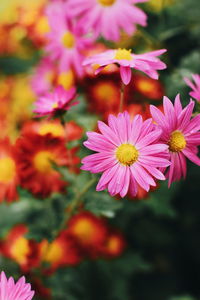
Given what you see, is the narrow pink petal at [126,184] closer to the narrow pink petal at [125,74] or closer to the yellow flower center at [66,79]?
the narrow pink petal at [125,74]

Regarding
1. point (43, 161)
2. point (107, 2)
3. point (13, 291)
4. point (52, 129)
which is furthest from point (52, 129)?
point (13, 291)

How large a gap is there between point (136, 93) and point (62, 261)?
0.50 metres

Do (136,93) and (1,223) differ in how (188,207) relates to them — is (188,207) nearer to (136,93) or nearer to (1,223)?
(136,93)

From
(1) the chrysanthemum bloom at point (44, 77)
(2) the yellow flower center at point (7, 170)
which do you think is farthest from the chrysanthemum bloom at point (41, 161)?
(1) the chrysanthemum bloom at point (44, 77)

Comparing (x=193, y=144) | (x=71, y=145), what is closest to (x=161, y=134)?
(x=193, y=144)

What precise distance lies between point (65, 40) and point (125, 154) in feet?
2.03

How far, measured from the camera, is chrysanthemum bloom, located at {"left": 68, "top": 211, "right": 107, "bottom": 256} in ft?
3.96

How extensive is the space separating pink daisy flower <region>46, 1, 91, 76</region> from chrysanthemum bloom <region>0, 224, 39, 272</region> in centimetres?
49

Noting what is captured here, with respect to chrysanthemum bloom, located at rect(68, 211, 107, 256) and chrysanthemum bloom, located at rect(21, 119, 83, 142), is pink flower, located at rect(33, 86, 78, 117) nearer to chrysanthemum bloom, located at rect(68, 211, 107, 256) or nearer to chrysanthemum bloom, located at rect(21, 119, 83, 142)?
chrysanthemum bloom, located at rect(21, 119, 83, 142)

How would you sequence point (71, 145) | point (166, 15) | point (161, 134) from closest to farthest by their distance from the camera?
point (161, 134) → point (71, 145) → point (166, 15)

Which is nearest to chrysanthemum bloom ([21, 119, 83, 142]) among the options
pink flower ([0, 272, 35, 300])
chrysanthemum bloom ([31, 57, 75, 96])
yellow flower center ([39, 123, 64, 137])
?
yellow flower center ([39, 123, 64, 137])

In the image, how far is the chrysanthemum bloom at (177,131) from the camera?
693 mm

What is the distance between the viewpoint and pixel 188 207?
1391mm

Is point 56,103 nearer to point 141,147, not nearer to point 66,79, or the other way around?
point 141,147
